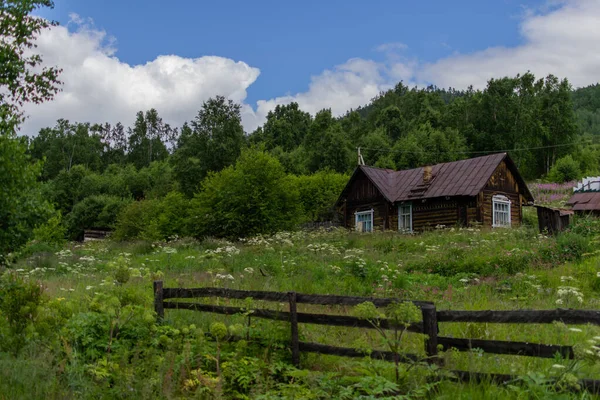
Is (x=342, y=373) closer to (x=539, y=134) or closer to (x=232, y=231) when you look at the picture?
(x=232, y=231)

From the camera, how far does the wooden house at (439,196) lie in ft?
86.0

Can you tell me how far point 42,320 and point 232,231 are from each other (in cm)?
2065

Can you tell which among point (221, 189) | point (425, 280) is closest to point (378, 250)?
point (425, 280)

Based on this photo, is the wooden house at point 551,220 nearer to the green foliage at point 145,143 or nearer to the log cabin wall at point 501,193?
the log cabin wall at point 501,193

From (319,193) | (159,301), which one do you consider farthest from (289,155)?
(159,301)

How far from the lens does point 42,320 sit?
5984mm

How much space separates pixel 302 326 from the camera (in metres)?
7.80

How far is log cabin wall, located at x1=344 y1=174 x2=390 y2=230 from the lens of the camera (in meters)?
29.6

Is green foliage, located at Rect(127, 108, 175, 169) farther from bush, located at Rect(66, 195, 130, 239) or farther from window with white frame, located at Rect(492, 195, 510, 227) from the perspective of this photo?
window with white frame, located at Rect(492, 195, 510, 227)

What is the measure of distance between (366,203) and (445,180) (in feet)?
17.7

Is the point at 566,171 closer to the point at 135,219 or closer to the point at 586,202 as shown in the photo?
the point at 586,202

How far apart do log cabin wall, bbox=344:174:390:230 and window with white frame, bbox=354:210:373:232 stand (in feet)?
0.85

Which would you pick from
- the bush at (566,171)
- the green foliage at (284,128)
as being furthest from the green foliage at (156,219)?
the bush at (566,171)

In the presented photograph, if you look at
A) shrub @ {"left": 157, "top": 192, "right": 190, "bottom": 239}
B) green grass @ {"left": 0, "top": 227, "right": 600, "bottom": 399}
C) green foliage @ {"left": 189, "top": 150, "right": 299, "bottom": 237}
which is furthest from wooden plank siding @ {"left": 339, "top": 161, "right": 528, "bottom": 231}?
shrub @ {"left": 157, "top": 192, "right": 190, "bottom": 239}
